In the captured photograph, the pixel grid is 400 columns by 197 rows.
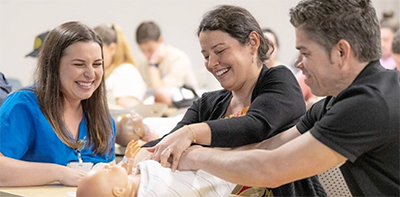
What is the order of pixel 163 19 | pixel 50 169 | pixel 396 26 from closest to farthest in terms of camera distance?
pixel 50 169 < pixel 396 26 < pixel 163 19

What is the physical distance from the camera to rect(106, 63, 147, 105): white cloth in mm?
4793

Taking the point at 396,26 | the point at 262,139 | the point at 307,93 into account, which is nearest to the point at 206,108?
the point at 262,139

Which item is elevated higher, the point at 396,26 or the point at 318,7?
the point at 318,7

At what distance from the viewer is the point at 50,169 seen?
214 centimetres

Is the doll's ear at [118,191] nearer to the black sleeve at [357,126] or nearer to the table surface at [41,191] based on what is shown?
the table surface at [41,191]

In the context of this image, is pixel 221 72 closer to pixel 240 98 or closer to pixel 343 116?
pixel 240 98

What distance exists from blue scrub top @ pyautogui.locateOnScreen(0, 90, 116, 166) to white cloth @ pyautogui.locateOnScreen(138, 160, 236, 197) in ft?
1.87

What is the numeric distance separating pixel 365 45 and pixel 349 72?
0.26ft

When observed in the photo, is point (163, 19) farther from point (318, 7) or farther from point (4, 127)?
point (318, 7)

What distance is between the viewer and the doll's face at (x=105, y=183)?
5.63 ft

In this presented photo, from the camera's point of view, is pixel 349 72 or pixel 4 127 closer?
pixel 349 72

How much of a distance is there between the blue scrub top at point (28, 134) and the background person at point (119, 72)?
2.42 m

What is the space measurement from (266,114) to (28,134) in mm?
851

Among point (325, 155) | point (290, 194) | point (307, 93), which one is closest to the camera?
point (325, 155)
